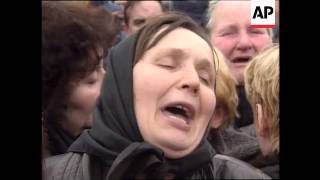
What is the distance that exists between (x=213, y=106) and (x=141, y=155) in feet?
1.65

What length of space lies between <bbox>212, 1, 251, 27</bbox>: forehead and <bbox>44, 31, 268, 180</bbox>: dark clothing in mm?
486

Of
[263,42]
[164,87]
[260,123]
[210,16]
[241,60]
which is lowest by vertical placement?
[260,123]

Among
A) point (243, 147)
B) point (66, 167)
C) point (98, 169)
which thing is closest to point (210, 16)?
point (243, 147)

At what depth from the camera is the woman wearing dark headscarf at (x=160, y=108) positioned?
5.65 metres

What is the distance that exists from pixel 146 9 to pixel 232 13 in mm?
500

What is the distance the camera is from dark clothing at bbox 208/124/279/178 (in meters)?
5.70

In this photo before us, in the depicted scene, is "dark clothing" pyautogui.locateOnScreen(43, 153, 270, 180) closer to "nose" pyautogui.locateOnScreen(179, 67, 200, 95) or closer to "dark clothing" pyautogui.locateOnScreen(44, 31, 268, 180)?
"dark clothing" pyautogui.locateOnScreen(44, 31, 268, 180)

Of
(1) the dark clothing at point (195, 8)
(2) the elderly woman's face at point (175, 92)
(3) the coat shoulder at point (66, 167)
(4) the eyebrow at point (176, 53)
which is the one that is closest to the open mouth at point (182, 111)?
(2) the elderly woman's face at point (175, 92)

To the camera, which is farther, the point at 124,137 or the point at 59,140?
the point at 59,140

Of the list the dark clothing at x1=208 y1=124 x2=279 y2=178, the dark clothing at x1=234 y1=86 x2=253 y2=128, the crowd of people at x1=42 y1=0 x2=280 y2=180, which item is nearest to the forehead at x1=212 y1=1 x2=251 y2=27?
the crowd of people at x1=42 y1=0 x2=280 y2=180

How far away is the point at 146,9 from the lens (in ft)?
18.9

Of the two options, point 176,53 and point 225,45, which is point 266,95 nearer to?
point 225,45

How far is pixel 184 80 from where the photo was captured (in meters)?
5.64
